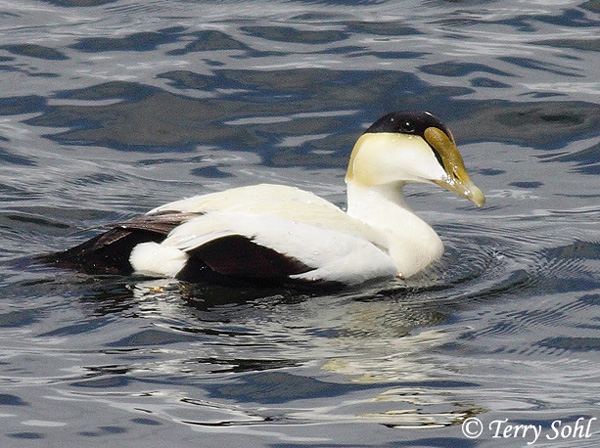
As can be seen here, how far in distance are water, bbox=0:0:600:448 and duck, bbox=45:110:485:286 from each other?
103 millimetres

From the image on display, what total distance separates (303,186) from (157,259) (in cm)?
224

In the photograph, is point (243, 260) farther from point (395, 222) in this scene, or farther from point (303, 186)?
point (303, 186)

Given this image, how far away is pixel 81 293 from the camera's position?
5.81 metres

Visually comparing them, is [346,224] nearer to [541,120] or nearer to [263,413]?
[263,413]

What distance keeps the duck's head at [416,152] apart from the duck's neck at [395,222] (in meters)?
0.11

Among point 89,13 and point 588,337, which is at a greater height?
point 89,13

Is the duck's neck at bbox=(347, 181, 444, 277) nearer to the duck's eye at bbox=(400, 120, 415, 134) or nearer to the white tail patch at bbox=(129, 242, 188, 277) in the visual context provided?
the duck's eye at bbox=(400, 120, 415, 134)

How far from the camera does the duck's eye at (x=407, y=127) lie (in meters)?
6.31

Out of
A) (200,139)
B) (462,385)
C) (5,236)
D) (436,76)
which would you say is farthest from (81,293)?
(436,76)

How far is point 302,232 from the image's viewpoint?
19.2ft

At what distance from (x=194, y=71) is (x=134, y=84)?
1.65ft

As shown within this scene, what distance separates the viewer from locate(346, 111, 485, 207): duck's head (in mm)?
6293

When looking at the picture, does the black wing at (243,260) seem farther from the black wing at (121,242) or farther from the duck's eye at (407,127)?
the duck's eye at (407,127)

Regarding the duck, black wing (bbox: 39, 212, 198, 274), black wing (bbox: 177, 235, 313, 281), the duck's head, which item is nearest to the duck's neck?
the duck
